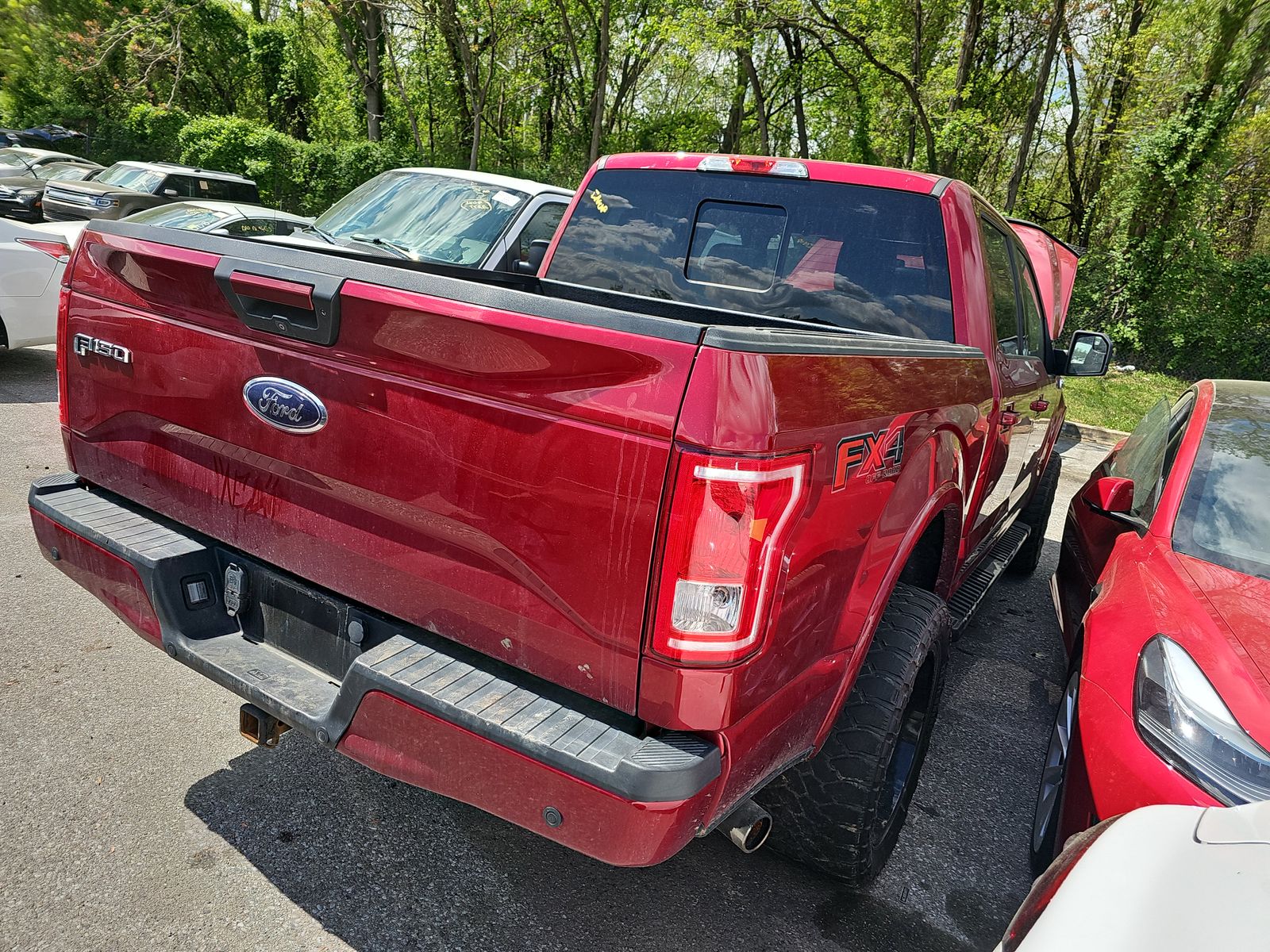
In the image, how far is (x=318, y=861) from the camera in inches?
98.7

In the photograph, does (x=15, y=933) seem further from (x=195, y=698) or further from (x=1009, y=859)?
(x=1009, y=859)

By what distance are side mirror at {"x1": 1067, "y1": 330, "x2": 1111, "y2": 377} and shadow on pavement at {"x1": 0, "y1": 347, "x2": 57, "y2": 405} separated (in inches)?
301

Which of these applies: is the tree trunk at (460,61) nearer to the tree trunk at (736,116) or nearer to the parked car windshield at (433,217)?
the tree trunk at (736,116)

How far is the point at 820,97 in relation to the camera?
24812 mm

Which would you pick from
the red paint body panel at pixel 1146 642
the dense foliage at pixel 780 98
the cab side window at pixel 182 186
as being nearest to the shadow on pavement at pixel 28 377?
the cab side window at pixel 182 186

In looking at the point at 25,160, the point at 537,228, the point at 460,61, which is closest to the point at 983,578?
the point at 537,228

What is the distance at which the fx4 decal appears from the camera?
1926 millimetres

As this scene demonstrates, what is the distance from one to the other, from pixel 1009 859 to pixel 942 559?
1.08 metres

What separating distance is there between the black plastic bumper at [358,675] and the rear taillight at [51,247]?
5301mm

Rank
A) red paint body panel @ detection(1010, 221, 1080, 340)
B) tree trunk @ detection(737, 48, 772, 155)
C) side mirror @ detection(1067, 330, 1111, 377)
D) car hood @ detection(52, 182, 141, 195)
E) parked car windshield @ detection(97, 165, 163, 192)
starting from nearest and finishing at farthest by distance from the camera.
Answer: side mirror @ detection(1067, 330, 1111, 377), red paint body panel @ detection(1010, 221, 1080, 340), car hood @ detection(52, 182, 141, 195), parked car windshield @ detection(97, 165, 163, 192), tree trunk @ detection(737, 48, 772, 155)

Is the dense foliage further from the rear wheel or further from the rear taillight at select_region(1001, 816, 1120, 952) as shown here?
the rear taillight at select_region(1001, 816, 1120, 952)

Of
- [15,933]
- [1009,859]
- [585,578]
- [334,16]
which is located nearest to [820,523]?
[585,578]

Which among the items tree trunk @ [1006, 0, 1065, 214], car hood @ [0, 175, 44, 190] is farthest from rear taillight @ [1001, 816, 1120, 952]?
car hood @ [0, 175, 44, 190]

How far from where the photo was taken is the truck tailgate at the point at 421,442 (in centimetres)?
170
